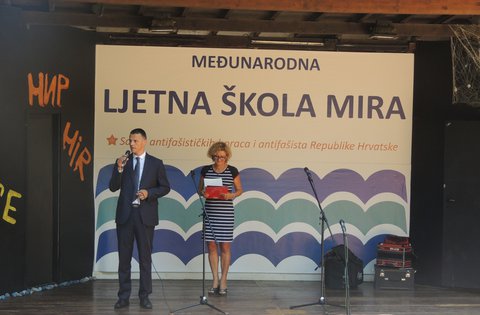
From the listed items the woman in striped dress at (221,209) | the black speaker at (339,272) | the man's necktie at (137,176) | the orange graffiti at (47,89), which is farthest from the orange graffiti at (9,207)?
the black speaker at (339,272)

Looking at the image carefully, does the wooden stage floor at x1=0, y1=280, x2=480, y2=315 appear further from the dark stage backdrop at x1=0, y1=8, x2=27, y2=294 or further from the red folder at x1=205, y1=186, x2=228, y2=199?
the red folder at x1=205, y1=186, x2=228, y2=199

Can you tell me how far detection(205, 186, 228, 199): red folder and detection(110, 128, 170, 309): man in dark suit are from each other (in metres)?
0.52

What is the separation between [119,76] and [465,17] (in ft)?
13.4

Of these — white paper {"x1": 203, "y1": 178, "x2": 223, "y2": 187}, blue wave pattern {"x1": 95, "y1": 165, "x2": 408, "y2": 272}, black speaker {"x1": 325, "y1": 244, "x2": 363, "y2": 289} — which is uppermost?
white paper {"x1": 203, "y1": 178, "x2": 223, "y2": 187}

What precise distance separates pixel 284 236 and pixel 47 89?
3.33m

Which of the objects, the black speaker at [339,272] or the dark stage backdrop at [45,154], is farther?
the black speaker at [339,272]

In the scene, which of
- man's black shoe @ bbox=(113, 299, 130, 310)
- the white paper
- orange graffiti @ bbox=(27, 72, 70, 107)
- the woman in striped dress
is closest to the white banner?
orange graffiti @ bbox=(27, 72, 70, 107)

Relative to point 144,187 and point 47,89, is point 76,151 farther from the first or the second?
point 144,187

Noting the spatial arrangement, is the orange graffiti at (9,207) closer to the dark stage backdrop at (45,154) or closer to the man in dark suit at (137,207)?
the dark stage backdrop at (45,154)

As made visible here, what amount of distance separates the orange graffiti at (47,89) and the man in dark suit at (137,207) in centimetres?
149

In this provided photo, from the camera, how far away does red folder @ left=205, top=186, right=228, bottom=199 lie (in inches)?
303

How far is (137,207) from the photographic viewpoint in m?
7.20

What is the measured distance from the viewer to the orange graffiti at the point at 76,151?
8.65 meters

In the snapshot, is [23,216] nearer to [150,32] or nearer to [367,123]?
[150,32]
